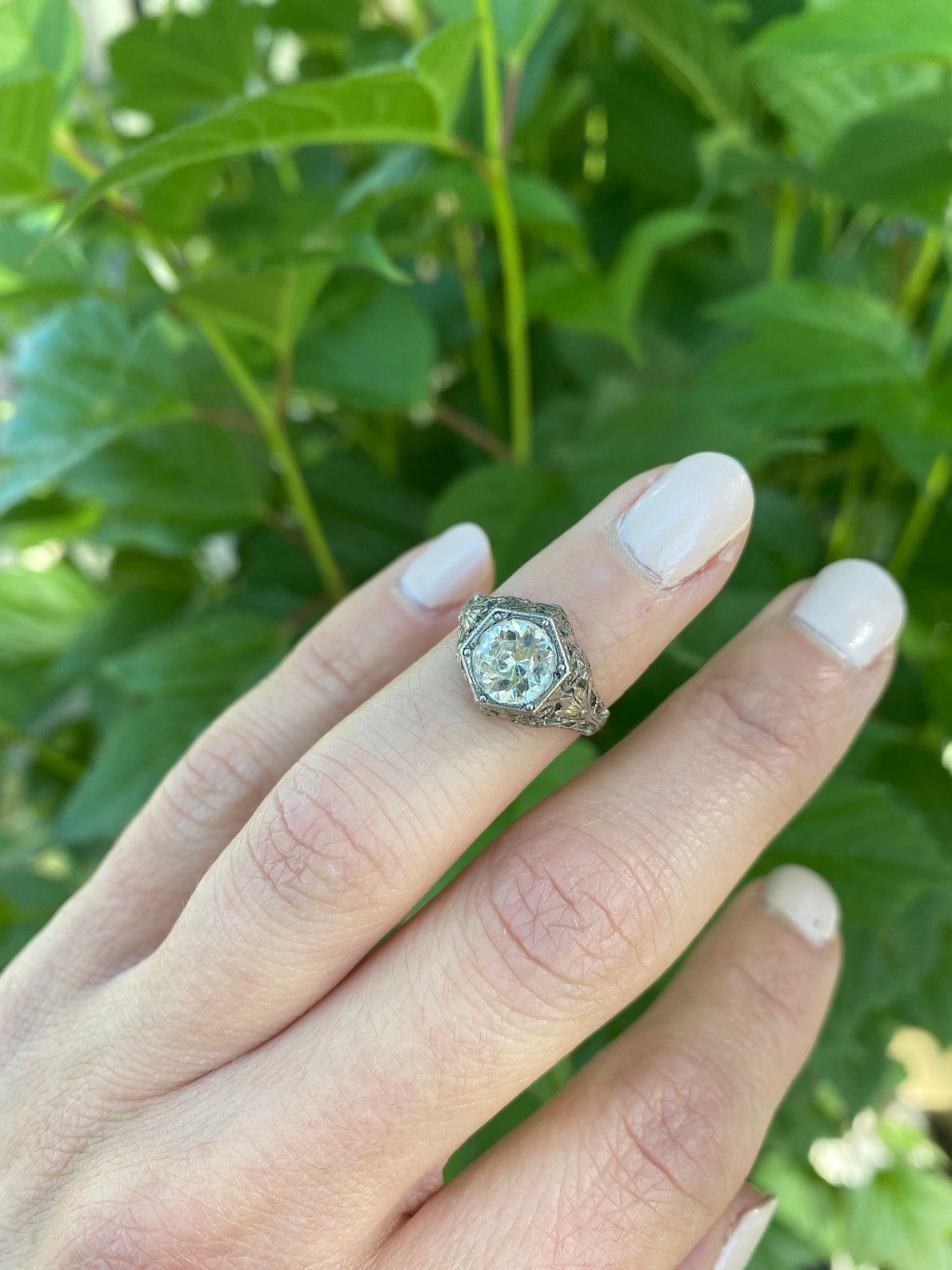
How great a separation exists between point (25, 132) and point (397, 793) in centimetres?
24

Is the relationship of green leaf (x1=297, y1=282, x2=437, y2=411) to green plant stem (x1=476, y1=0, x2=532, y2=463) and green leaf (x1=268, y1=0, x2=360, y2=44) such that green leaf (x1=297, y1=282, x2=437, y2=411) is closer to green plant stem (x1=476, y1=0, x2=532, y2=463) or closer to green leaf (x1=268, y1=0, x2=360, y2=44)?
green plant stem (x1=476, y1=0, x2=532, y2=463)

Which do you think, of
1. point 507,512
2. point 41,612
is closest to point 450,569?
point 507,512

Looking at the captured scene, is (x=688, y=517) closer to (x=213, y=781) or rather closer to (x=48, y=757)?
(x=213, y=781)

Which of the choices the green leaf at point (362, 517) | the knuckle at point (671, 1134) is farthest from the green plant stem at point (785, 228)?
the knuckle at point (671, 1134)

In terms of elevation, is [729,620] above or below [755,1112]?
above

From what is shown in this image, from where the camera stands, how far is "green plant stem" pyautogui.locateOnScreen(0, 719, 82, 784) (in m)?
0.58

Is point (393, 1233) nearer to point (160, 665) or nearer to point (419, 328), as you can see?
point (160, 665)

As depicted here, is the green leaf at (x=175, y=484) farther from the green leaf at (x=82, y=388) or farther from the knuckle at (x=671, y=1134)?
the knuckle at (x=671, y=1134)

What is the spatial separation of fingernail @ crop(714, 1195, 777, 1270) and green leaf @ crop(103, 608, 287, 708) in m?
0.30

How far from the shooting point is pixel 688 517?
27 cm

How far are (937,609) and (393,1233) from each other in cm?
35

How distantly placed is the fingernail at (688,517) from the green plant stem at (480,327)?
260 millimetres

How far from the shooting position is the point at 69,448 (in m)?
0.36

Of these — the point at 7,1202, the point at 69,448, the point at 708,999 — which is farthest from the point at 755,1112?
the point at 69,448
